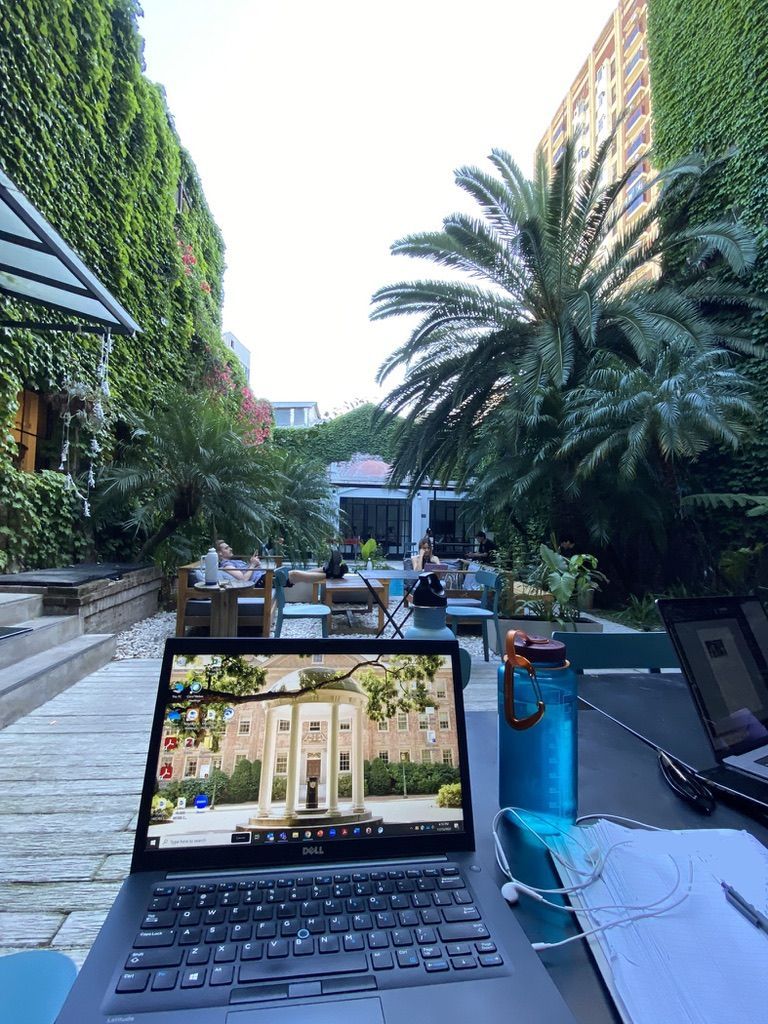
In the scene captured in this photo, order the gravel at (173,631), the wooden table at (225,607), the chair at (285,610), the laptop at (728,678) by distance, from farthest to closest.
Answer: the wooden table at (225,607) → the gravel at (173,631) → the chair at (285,610) → the laptop at (728,678)

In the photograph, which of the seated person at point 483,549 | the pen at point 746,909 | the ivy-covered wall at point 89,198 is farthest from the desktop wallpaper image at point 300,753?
the seated person at point 483,549

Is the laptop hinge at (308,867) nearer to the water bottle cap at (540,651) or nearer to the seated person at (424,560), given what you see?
the water bottle cap at (540,651)

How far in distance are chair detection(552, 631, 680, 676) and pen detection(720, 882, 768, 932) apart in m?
1.13

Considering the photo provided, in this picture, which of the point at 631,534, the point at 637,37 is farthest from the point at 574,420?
the point at 637,37

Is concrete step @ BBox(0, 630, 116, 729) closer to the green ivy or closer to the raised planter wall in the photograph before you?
the raised planter wall

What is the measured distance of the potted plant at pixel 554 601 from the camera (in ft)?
14.1

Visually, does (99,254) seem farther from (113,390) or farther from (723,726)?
(723,726)

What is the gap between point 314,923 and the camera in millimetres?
581

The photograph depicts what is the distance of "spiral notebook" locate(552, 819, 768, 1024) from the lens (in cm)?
47

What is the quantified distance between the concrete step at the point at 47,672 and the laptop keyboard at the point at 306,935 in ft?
9.30

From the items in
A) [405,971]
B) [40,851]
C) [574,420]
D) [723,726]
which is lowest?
[40,851]

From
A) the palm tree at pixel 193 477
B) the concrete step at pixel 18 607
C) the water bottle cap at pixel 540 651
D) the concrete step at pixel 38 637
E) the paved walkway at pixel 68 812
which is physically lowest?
the paved walkway at pixel 68 812

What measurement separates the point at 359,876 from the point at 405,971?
0.14 metres

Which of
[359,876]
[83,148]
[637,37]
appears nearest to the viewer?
[359,876]
